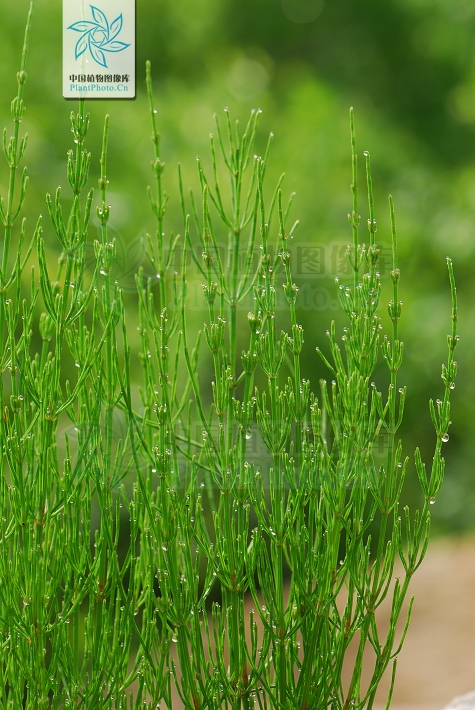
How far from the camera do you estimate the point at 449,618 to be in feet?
4.29

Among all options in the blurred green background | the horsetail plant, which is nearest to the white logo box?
the horsetail plant

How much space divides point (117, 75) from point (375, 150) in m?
1.41

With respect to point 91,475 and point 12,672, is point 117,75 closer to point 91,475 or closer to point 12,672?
point 91,475

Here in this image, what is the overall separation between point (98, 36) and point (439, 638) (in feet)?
3.56

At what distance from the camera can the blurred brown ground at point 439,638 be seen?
119cm

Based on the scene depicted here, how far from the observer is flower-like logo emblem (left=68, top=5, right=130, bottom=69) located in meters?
0.71

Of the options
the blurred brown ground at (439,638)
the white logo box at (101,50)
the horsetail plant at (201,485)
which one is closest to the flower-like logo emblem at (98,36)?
the white logo box at (101,50)

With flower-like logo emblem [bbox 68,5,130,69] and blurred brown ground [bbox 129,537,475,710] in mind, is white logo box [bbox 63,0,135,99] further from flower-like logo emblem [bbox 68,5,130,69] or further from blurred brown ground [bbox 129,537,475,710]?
blurred brown ground [bbox 129,537,475,710]

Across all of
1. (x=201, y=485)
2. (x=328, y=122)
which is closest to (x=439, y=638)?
(x=201, y=485)

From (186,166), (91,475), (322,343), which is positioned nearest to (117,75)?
(91,475)

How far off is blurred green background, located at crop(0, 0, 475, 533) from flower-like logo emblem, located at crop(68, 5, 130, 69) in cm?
58

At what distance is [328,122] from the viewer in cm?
184

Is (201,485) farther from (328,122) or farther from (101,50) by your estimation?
(328,122)

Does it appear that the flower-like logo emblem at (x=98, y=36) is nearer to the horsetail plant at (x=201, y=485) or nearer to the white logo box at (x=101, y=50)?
the white logo box at (x=101, y=50)
